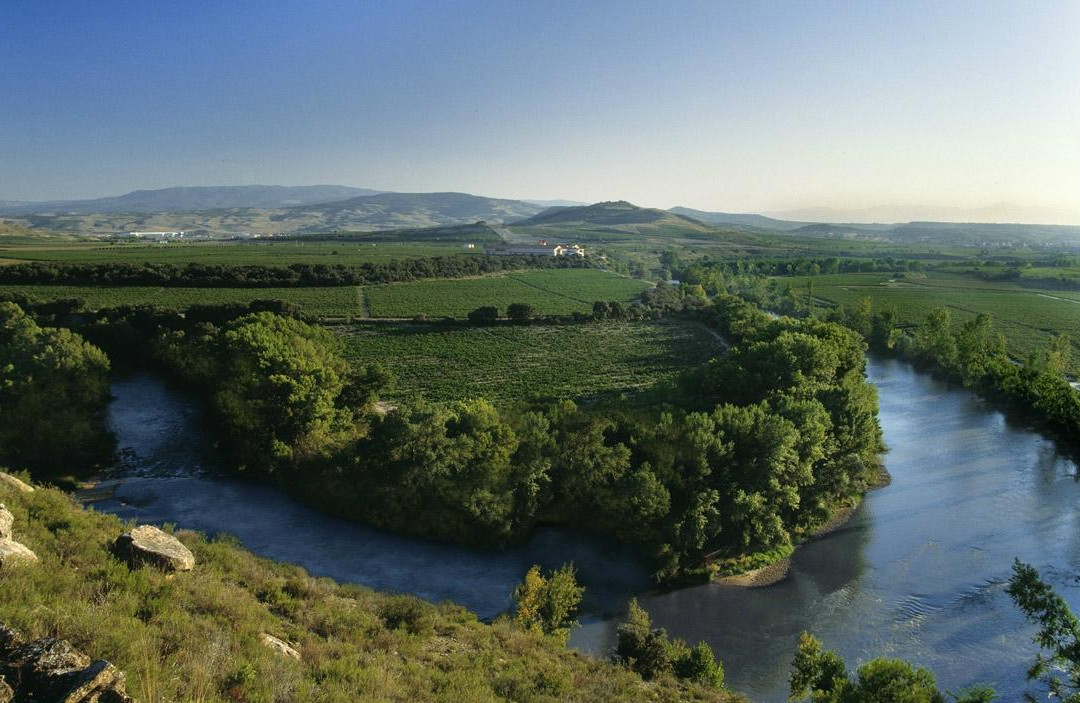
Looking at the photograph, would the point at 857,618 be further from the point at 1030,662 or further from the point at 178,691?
the point at 178,691

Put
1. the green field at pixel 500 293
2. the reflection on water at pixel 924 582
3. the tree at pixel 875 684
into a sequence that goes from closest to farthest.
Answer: the tree at pixel 875 684, the reflection on water at pixel 924 582, the green field at pixel 500 293

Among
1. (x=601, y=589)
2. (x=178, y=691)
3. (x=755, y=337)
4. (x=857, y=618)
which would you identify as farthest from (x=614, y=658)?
(x=755, y=337)

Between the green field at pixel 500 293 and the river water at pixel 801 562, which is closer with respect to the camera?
the river water at pixel 801 562

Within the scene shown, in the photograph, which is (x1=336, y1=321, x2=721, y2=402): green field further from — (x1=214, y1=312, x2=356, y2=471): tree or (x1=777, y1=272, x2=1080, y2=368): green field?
(x1=777, y1=272, x2=1080, y2=368): green field

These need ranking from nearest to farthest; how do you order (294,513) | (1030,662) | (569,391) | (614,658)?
(614,658), (1030,662), (294,513), (569,391)

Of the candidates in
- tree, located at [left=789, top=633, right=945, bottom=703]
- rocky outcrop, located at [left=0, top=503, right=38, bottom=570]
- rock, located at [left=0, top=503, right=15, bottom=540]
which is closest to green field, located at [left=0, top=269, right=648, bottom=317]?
rock, located at [left=0, top=503, right=15, bottom=540]

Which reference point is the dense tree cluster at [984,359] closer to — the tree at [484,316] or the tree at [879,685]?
the tree at [879,685]

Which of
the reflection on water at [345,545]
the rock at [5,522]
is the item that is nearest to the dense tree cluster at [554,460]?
the reflection on water at [345,545]
